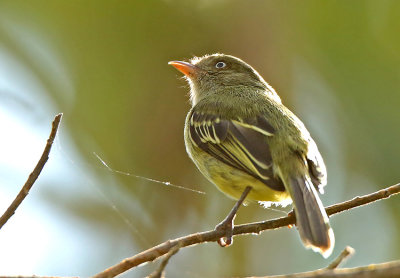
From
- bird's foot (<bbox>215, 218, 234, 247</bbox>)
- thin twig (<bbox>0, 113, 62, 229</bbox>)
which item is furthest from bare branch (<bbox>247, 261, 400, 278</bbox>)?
bird's foot (<bbox>215, 218, 234, 247</bbox>)

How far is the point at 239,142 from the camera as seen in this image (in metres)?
4.56

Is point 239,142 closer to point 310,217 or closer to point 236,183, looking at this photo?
point 236,183

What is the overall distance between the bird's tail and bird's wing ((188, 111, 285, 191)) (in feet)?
0.45

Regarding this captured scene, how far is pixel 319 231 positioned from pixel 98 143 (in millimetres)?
3862

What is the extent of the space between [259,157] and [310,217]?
658 millimetres

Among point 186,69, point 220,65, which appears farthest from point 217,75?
point 186,69

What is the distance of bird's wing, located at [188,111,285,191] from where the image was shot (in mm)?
4203

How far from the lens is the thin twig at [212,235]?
295cm

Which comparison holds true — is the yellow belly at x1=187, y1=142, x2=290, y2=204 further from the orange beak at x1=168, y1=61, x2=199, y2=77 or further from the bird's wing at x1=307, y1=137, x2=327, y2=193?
the orange beak at x1=168, y1=61, x2=199, y2=77

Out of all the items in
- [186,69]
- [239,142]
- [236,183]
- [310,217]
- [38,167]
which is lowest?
[310,217]

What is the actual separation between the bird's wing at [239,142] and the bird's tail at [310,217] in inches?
5.3

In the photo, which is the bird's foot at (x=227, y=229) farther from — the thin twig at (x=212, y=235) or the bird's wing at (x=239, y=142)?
the bird's wing at (x=239, y=142)

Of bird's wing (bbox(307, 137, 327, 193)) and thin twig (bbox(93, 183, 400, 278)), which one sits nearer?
thin twig (bbox(93, 183, 400, 278))

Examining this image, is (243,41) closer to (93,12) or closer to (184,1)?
(184,1)
